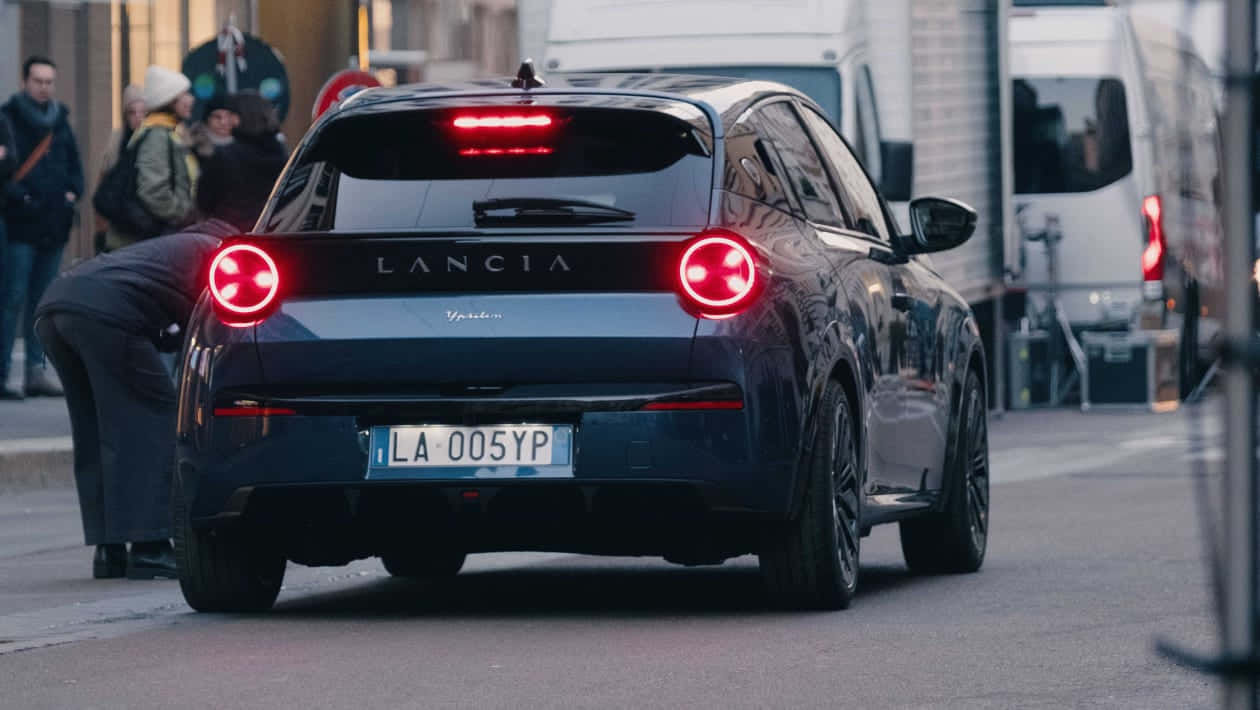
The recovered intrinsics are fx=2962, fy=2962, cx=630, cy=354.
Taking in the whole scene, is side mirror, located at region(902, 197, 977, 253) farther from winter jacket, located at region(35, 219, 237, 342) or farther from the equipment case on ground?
the equipment case on ground

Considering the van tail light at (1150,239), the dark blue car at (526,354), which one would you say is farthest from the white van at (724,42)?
the dark blue car at (526,354)

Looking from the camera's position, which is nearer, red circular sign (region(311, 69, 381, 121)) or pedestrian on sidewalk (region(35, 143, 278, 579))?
pedestrian on sidewalk (region(35, 143, 278, 579))

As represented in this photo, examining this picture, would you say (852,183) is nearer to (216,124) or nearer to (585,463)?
(585,463)

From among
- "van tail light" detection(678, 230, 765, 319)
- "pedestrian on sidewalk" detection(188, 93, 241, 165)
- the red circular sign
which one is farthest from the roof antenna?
the red circular sign

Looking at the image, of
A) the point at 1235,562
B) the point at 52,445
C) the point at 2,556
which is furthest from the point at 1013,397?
the point at 1235,562

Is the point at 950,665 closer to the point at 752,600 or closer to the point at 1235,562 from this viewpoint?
the point at 752,600

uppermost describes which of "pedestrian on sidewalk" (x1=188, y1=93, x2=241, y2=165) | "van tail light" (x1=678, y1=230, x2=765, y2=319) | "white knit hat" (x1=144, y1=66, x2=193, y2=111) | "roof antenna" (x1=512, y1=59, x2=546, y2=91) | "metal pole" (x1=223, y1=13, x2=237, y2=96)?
"metal pole" (x1=223, y1=13, x2=237, y2=96)

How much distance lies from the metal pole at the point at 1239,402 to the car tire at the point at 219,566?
224 inches

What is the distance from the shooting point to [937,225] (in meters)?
9.73

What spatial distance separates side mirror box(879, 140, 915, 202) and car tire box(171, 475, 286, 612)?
41.2 feet

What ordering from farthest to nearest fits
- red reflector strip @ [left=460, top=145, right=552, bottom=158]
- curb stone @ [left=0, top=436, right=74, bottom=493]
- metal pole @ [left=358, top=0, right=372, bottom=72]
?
metal pole @ [left=358, top=0, right=372, bottom=72] → curb stone @ [left=0, top=436, right=74, bottom=493] → red reflector strip @ [left=460, top=145, right=552, bottom=158]

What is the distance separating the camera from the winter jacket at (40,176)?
1847cm

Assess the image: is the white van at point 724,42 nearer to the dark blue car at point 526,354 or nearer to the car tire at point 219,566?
the dark blue car at point 526,354

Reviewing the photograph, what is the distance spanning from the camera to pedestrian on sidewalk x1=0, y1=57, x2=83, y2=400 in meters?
18.5
